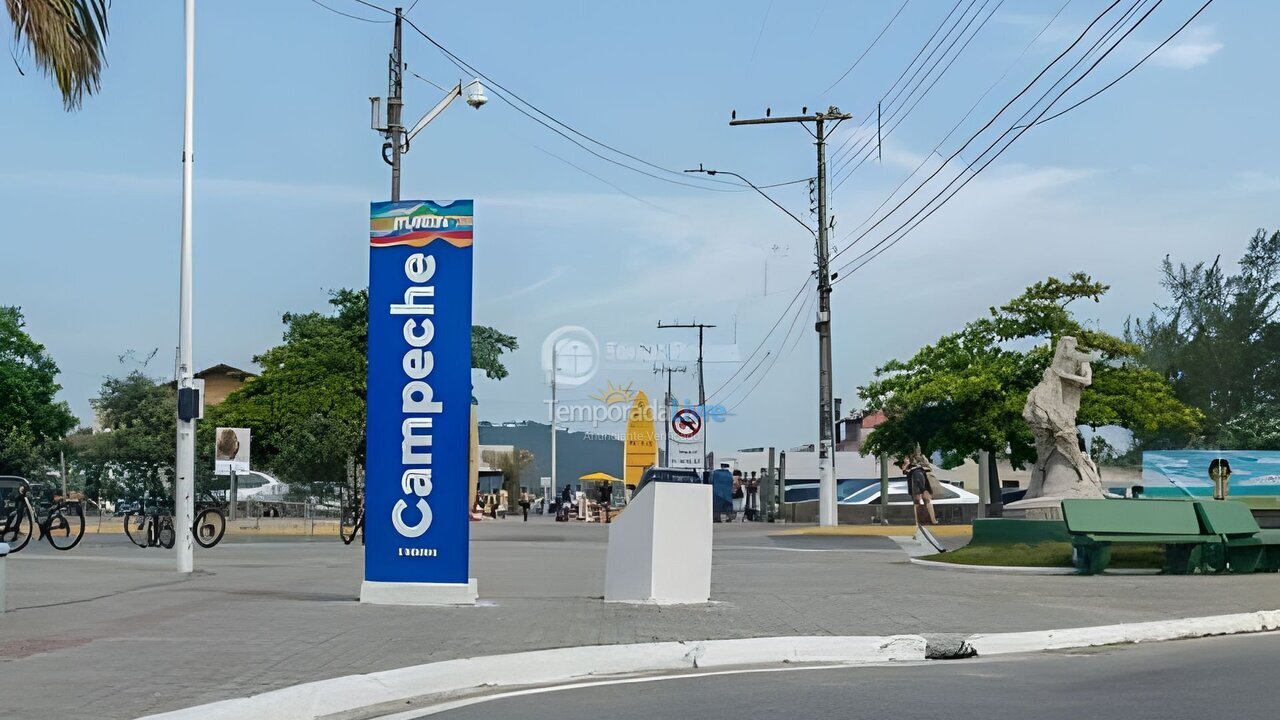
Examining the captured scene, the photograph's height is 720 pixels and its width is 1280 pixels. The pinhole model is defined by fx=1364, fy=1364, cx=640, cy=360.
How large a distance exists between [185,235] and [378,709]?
13.4m

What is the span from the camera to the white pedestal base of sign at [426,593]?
533 inches

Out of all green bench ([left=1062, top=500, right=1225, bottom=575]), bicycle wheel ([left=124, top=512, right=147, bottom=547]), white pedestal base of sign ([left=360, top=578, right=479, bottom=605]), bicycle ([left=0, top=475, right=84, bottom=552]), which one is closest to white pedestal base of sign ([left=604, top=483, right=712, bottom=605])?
white pedestal base of sign ([left=360, top=578, right=479, bottom=605])

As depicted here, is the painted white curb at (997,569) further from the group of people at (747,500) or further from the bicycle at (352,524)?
the group of people at (747,500)

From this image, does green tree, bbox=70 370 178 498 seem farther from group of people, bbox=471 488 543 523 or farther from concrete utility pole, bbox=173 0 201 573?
concrete utility pole, bbox=173 0 201 573

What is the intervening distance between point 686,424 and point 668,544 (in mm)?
18396

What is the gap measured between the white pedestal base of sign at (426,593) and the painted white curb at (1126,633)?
16.6 ft

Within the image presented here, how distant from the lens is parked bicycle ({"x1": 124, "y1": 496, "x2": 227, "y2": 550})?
26719 millimetres

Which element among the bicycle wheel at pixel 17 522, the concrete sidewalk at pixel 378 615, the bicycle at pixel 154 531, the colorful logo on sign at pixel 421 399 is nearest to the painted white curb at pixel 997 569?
the concrete sidewalk at pixel 378 615

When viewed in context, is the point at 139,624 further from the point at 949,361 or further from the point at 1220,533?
the point at 949,361

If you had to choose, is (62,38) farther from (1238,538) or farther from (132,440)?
(132,440)

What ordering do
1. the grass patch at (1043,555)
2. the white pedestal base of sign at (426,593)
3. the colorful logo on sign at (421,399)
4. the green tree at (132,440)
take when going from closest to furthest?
1. the colorful logo on sign at (421,399)
2. the white pedestal base of sign at (426,593)
3. the grass patch at (1043,555)
4. the green tree at (132,440)

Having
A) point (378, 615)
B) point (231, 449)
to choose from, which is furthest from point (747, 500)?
point (378, 615)

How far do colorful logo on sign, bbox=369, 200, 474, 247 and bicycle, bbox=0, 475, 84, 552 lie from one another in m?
14.9

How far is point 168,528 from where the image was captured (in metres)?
27.7
